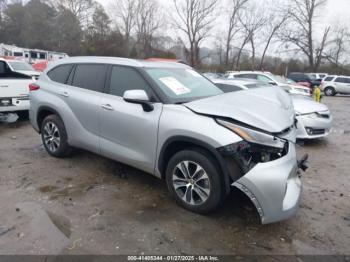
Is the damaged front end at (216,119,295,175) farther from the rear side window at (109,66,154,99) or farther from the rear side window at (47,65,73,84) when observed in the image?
the rear side window at (47,65,73,84)

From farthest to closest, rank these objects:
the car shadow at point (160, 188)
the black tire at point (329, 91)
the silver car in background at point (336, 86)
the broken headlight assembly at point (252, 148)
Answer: the black tire at point (329, 91), the silver car in background at point (336, 86), the car shadow at point (160, 188), the broken headlight assembly at point (252, 148)

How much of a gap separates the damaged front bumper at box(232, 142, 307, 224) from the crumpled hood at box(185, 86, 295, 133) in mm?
417

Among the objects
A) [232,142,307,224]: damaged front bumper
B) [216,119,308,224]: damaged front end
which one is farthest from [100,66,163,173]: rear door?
[232,142,307,224]: damaged front bumper

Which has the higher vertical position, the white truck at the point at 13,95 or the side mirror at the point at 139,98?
the side mirror at the point at 139,98

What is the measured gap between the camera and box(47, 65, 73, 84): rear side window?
181 inches

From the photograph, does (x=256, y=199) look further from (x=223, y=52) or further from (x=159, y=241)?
(x=223, y=52)

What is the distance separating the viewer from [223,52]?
4647 centimetres

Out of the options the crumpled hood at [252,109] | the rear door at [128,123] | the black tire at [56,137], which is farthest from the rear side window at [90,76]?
the crumpled hood at [252,109]

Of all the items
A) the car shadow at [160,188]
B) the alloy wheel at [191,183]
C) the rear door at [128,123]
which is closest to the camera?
the alloy wheel at [191,183]

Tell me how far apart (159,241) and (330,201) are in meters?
2.35

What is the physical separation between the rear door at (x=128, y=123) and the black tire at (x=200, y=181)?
1.03 ft

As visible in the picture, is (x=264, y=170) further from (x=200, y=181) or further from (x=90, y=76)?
(x=90, y=76)

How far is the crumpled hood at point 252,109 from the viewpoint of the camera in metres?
2.93

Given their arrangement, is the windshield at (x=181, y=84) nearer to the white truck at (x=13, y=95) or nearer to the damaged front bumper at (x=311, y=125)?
the damaged front bumper at (x=311, y=125)
